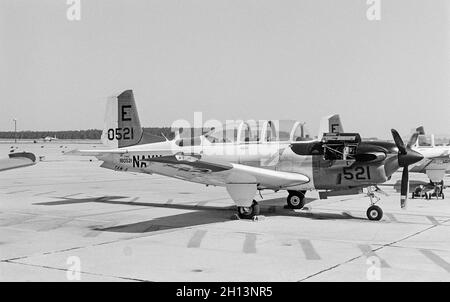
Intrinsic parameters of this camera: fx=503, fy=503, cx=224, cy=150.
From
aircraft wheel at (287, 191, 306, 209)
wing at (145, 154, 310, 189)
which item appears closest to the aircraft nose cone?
wing at (145, 154, 310, 189)

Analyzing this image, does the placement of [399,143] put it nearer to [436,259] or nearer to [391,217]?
[391,217]

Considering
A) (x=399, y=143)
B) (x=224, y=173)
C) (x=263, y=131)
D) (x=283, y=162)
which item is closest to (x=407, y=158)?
(x=399, y=143)

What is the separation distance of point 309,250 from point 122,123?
9.61 meters

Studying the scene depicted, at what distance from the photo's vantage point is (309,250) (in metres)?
8.39

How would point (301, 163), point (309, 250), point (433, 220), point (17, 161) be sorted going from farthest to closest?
point (301, 163) < point (433, 220) < point (309, 250) < point (17, 161)

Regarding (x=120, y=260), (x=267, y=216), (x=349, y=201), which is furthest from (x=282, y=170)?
(x=120, y=260)

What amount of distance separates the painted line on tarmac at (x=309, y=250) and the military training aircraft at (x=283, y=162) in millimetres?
2863

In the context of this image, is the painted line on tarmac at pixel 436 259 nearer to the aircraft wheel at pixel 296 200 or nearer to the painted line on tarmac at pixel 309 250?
the painted line on tarmac at pixel 309 250

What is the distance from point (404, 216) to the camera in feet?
41.9

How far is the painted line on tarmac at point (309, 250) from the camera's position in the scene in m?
7.83

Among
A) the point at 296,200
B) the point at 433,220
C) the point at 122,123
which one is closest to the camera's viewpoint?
the point at 433,220
